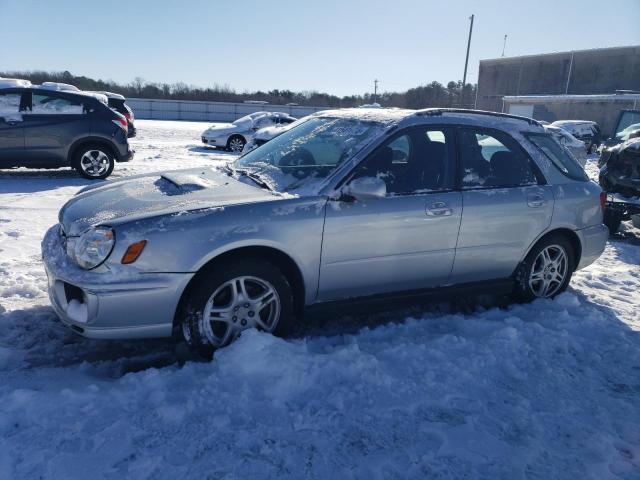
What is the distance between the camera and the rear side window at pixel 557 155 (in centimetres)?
450

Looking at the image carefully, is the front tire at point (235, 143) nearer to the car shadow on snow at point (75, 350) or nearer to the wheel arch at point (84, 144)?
the wheel arch at point (84, 144)

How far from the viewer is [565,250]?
4609 millimetres

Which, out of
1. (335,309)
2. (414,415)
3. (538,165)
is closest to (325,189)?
(335,309)

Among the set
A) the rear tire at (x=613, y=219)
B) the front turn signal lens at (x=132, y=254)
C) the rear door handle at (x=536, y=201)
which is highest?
the rear door handle at (x=536, y=201)

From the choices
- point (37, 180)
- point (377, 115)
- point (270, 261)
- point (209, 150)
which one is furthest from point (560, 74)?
point (270, 261)

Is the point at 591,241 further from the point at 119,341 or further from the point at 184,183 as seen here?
the point at 119,341

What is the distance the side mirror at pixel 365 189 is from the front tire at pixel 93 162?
7.60m

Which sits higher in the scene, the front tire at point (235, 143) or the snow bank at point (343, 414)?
the front tire at point (235, 143)

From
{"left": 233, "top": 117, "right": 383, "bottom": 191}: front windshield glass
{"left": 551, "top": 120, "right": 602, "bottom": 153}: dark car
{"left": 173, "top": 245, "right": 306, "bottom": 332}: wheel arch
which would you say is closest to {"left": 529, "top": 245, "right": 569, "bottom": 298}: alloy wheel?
{"left": 233, "top": 117, "right": 383, "bottom": 191}: front windshield glass

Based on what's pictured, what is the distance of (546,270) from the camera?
180 inches

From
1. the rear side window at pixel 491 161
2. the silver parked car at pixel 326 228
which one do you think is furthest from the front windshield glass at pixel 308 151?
the rear side window at pixel 491 161

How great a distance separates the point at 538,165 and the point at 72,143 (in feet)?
26.8

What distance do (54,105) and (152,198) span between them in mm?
7268

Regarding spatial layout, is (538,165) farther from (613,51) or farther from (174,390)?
(613,51)
